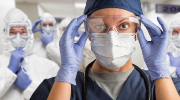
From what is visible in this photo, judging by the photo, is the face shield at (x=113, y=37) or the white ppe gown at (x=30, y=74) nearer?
the face shield at (x=113, y=37)

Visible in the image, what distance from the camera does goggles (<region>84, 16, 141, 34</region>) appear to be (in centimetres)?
80

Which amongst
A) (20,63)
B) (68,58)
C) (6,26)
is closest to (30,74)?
(20,63)

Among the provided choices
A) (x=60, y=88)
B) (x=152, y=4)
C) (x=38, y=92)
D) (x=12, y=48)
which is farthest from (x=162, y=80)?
(x=152, y=4)

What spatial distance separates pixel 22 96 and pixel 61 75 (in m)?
1.02

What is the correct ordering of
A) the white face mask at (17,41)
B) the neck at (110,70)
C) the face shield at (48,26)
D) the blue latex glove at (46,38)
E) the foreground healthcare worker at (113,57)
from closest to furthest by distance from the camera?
the foreground healthcare worker at (113,57)
the neck at (110,70)
the white face mask at (17,41)
the blue latex glove at (46,38)
the face shield at (48,26)

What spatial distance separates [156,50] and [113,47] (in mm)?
254

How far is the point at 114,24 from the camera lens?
81cm

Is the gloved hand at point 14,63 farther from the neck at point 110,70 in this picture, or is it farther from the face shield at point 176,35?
the face shield at point 176,35

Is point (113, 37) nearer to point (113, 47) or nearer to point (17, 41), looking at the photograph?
point (113, 47)

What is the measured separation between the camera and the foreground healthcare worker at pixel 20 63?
1495 millimetres

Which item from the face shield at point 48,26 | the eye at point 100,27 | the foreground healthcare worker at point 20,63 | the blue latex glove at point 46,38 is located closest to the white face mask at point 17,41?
the foreground healthcare worker at point 20,63

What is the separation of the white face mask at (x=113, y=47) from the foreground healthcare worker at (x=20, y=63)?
0.94 metres

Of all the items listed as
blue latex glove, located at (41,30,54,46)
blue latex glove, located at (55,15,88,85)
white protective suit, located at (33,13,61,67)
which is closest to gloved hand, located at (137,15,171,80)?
blue latex glove, located at (55,15,88,85)

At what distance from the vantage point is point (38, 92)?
2.93 feet
